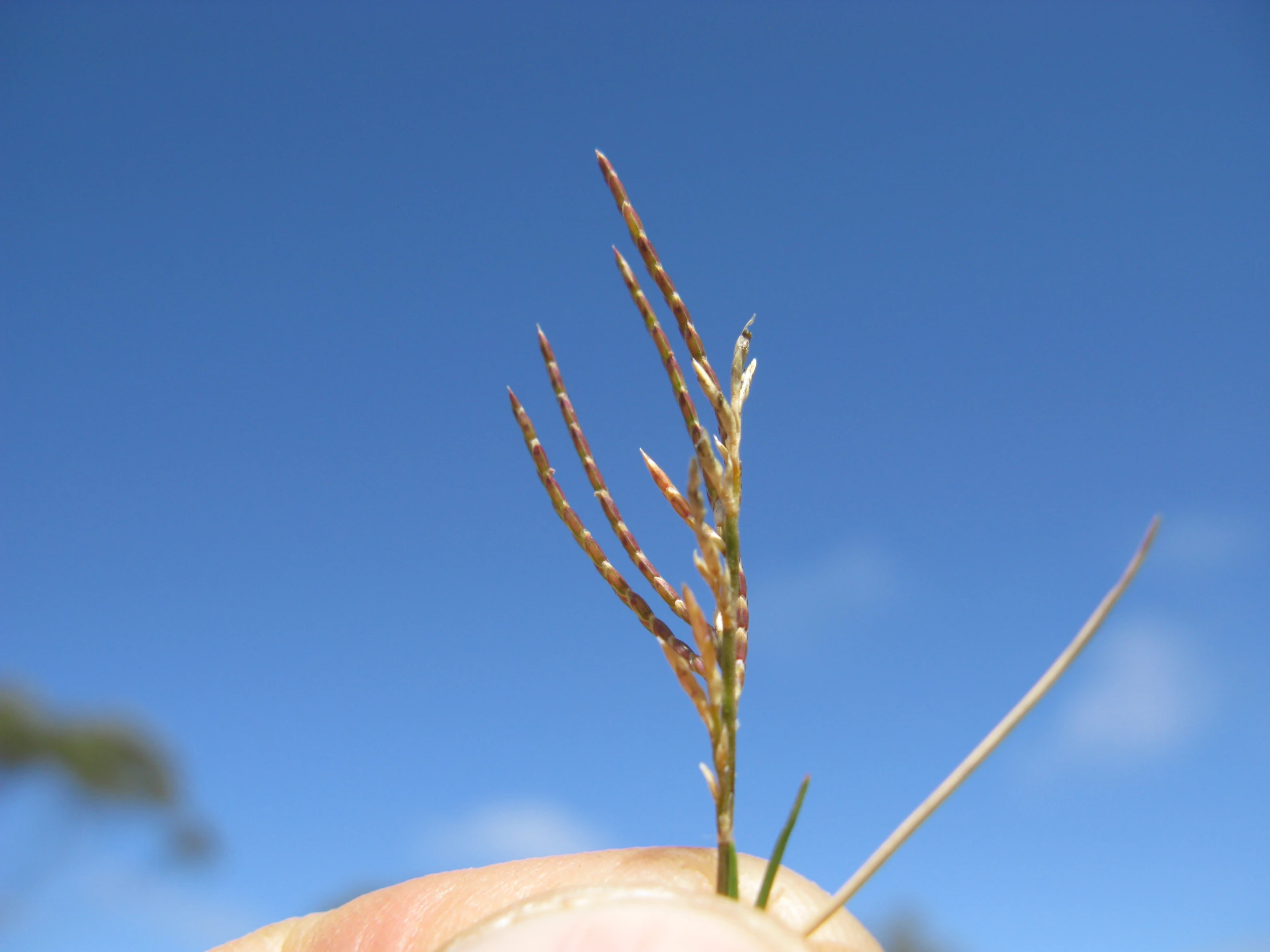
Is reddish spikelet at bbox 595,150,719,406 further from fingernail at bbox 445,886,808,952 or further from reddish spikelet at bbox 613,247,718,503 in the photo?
fingernail at bbox 445,886,808,952

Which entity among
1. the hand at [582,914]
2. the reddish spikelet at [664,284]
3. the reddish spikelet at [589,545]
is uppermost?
the reddish spikelet at [664,284]

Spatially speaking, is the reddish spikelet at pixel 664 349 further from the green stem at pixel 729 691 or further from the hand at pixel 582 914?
the hand at pixel 582 914

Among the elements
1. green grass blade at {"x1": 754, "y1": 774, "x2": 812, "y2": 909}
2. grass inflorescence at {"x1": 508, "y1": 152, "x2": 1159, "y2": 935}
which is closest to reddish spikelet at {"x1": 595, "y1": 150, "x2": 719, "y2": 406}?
grass inflorescence at {"x1": 508, "y1": 152, "x2": 1159, "y2": 935}

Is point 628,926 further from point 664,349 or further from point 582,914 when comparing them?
point 664,349

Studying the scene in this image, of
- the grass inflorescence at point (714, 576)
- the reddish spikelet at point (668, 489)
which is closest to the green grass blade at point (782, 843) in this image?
the grass inflorescence at point (714, 576)

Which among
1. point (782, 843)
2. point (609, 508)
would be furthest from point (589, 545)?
point (782, 843)

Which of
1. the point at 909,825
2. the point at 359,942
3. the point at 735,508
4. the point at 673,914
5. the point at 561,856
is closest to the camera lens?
the point at 909,825

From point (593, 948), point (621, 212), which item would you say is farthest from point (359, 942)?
point (621, 212)

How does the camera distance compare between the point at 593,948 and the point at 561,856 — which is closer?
the point at 593,948

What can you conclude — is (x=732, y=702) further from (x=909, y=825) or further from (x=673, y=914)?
(x=673, y=914)
